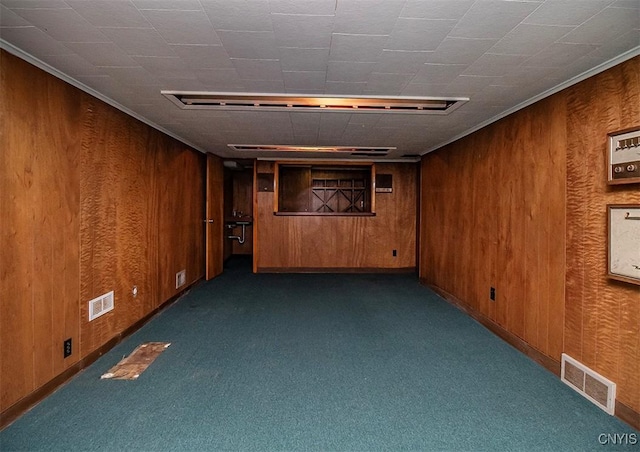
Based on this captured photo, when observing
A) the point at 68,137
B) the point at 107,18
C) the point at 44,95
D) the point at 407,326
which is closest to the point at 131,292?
the point at 68,137

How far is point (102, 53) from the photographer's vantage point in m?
1.66

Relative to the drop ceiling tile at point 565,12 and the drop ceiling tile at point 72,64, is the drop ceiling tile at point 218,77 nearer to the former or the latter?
the drop ceiling tile at point 72,64

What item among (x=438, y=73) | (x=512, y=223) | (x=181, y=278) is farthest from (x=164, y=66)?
(x=512, y=223)

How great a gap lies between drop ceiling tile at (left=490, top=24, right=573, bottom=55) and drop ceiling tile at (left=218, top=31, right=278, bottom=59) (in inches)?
48.0

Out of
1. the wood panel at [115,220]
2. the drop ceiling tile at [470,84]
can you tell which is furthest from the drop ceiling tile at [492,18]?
the wood panel at [115,220]

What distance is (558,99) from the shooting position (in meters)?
2.11

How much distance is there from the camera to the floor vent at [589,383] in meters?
1.71

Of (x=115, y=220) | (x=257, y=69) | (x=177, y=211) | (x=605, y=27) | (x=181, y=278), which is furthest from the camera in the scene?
(x=181, y=278)

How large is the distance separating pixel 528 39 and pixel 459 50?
0.32m

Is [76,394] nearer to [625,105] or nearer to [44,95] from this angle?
[44,95]

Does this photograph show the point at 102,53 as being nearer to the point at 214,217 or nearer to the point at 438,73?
the point at 438,73

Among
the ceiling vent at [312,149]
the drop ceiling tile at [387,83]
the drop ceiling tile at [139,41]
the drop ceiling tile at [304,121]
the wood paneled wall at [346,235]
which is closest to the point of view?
the drop ceiling tile at [139,41]

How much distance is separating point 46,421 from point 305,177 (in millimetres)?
5575

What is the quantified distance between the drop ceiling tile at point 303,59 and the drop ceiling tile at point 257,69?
0.21ft
